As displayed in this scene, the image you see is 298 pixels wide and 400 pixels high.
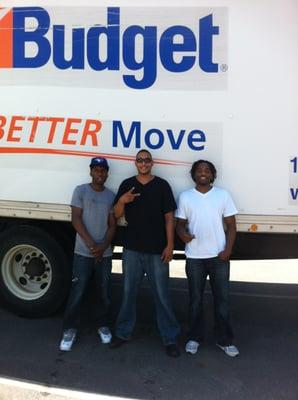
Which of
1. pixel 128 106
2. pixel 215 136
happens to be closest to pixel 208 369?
pixel 215 136

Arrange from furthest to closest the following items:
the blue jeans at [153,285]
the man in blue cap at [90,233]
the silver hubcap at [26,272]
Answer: the silver hubcap at [26,272] → the man in blue cap at [90,233] → the blue jeans at [153,285]

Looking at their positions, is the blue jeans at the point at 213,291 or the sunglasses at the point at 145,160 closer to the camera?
the sunglasses at the point at 145,160

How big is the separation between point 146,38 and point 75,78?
0.74 meters

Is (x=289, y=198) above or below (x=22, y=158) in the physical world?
below

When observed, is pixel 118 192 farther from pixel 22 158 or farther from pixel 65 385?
pixel 65 385

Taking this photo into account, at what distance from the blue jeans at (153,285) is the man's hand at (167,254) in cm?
4

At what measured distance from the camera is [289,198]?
4488 millimetres

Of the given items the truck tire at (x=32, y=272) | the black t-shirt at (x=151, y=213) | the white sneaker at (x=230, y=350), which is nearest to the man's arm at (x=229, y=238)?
the black t-shirt at (x=151, y=213)

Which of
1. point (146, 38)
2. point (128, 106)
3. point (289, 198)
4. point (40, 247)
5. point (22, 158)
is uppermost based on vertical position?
point (146, 38)

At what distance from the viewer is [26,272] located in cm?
534

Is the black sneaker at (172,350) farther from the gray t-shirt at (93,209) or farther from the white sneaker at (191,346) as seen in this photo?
the gray t-shirt at (93,209)

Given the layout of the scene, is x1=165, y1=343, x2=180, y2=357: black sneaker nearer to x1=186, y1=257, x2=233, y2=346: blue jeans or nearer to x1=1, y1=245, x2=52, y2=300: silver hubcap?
x1=186, y1=257, x2=233, y2=346: blue jeans

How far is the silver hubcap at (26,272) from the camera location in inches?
208

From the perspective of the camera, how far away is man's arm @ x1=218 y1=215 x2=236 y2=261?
14.3 feet
